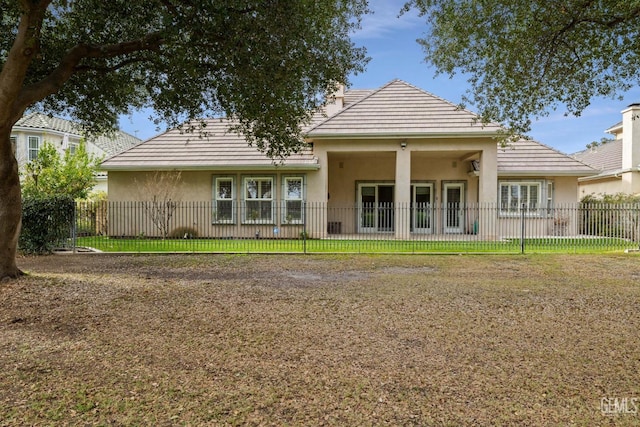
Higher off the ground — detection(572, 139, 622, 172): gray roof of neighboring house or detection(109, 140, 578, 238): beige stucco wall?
detection(572, 139, 622, 172): gray roof of neighboring house

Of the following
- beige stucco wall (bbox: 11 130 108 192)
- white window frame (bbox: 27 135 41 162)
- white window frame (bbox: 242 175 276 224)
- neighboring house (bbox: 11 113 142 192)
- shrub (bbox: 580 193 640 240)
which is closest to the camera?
shrub (bbox: 580 193 640 240)

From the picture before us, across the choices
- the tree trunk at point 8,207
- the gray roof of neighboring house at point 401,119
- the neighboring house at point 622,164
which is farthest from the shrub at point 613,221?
the tree trunk at point 8,207

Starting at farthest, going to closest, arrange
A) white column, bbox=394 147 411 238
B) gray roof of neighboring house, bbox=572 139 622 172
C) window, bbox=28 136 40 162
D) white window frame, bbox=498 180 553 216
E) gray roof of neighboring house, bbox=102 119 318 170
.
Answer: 1. window, bbox=28 136 40 162
2. gray roof of neighboring house, bbox=572 139 622 172
3. white window frame, bbox=498 180 553 216
4. gray roof of neighboring house, bbox=102 119 318 170
5. white column, bbox=394 147 411 238

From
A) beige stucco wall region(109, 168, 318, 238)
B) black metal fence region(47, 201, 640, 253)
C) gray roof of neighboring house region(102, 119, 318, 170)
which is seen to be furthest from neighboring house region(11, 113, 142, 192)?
black metal fence region(47, 201, 640, 253)

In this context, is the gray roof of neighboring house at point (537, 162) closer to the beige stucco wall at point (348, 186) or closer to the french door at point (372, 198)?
the beige stucco wall at point (348, 186)

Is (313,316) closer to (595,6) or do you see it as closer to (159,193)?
(595,6)

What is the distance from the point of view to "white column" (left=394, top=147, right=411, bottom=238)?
18.3 meters

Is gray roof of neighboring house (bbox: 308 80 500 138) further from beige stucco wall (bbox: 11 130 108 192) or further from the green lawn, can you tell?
beige stucco wall (bbox: 11 130 108 192)

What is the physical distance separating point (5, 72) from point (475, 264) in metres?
12.1

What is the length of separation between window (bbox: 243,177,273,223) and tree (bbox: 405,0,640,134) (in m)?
10.9

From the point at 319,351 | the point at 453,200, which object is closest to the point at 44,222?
the point at 319,351

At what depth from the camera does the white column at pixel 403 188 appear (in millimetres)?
18328

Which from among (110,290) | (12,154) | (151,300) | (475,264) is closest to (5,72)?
(12,154)

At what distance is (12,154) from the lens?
29.3 feet
